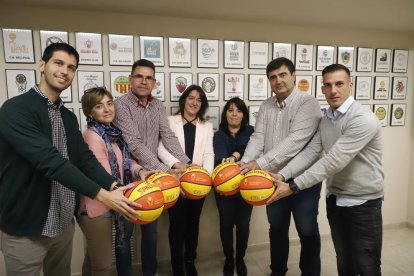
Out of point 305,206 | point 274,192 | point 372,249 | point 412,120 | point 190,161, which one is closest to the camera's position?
point 372,249

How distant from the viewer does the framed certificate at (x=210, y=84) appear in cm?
302

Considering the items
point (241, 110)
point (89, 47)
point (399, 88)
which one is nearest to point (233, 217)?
point (241, 110)

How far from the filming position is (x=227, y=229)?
277cm


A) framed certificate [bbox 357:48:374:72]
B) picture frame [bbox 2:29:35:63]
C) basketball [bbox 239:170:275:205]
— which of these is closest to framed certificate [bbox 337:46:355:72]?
framed certificate [bbox 357:48:374:72]

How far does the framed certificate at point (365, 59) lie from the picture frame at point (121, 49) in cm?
261

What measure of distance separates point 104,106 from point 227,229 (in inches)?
62.3

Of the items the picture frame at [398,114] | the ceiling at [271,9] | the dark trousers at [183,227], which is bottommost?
the dark trousers at [183,227]

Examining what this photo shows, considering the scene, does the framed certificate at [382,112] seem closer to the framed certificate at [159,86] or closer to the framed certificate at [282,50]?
the framed certificate at [282,50]

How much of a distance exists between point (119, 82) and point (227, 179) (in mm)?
1451

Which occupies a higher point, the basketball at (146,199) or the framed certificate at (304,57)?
the framed certificate at (304,57)

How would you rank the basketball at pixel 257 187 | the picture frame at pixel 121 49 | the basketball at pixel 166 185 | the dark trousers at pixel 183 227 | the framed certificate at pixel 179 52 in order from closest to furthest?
the basketball at pixel 166 185 → the basketball at pixel 257 187 → the dark trousers at pixel 183 227 → the picture frame at pixel 121 49 → the framed certificate at pixel 179 52

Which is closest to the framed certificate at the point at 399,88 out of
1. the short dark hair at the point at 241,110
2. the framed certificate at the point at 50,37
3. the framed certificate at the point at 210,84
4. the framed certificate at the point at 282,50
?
the framed certificate at the point at 282,50

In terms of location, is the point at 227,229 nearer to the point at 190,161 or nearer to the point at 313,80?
the point at 190,161

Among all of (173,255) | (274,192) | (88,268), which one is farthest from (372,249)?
(88,268)
